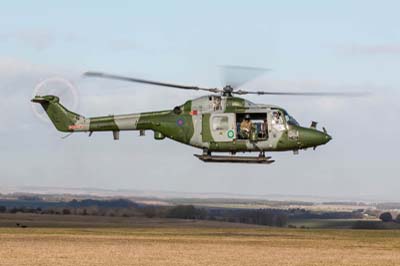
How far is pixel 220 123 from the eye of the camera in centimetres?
4978

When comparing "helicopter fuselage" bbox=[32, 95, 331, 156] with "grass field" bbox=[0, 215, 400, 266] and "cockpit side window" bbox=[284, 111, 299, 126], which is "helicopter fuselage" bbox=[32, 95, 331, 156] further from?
"grass field" bbox=[0, 215, 400, 266]

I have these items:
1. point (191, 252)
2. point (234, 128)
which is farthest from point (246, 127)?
point (191, 252)

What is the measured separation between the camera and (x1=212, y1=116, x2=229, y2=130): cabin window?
49688 mm

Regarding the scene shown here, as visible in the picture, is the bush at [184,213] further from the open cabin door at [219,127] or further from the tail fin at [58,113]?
the open cabin door at [219,127]

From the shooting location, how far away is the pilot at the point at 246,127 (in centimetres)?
4941

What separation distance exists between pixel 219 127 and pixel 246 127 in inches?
58.6

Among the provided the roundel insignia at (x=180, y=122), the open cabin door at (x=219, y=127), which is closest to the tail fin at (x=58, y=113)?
the roundel insignia at (x=180, y=122)

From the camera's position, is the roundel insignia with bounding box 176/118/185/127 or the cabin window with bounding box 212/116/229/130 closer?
the cabin window with bounding box 212/116/229/130

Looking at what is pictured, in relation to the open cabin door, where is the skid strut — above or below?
below

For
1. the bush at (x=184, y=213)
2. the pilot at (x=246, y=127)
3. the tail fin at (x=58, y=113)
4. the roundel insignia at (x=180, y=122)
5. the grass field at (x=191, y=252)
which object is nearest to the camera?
the grass field at (x=191, y=252)

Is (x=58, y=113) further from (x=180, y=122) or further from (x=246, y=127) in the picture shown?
(x=246, y=127)

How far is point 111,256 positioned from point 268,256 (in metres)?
8.84

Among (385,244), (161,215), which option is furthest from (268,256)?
(161,215)

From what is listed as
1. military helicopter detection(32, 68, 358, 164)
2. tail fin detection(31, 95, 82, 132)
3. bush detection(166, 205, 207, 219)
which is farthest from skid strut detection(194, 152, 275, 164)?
bush detection(166, 205, 207, 219)
